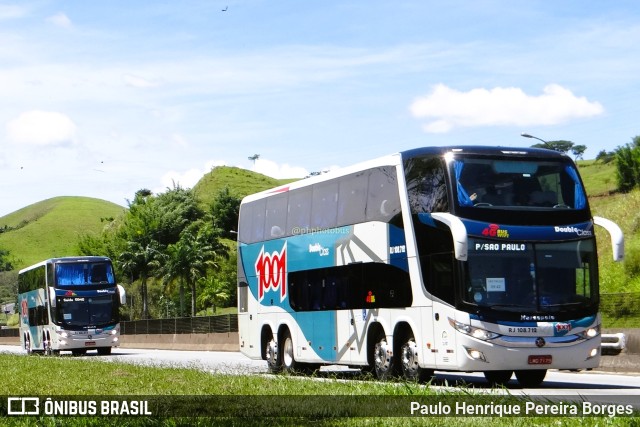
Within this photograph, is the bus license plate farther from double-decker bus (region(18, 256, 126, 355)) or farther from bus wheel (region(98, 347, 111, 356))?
bus wheel (region(98, 347, 111, 356))

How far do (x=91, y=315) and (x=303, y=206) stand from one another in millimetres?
24663

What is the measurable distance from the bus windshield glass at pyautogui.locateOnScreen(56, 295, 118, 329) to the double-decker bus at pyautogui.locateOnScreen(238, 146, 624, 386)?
26.2m

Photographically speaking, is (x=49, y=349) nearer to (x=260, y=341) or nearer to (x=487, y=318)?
(x=260, y=341)

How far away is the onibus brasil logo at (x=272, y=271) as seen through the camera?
88.1 ft

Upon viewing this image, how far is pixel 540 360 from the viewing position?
2020 centimetres

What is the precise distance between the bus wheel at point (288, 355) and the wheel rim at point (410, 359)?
522 centimetres

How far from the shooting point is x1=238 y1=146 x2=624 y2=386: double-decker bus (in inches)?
796

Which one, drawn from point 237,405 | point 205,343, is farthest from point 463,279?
point 205,343

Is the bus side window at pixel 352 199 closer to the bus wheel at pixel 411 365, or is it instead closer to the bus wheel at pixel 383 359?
the bus wheel at pixel 383 359

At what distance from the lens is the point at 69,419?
1310 centimetres

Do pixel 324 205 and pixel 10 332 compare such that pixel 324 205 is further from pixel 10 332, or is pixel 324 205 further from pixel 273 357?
pixel 10 332

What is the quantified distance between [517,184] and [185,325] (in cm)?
3880

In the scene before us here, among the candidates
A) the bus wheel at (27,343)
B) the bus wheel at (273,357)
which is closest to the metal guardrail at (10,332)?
the bus wheel at (27,343)

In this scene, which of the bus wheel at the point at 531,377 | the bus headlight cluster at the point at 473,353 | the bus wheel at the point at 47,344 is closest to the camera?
the bus headlight cluster at the point at 473,353
